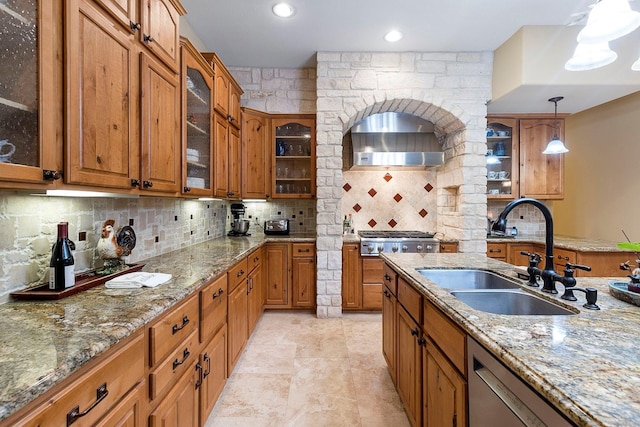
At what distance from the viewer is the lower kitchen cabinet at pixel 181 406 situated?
3.68ft

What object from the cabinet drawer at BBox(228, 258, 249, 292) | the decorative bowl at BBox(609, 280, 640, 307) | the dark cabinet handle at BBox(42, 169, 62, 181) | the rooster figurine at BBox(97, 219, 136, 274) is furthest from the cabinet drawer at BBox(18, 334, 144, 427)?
the decorative bowl at BBox(609, 280, 640, 307)

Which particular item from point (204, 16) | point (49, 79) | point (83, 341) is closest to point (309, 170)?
point (204, 16)

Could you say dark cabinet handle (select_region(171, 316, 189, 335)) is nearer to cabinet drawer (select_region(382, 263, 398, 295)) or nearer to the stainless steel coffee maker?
cabinet drawer (select_region(382, 263, 398, 295))

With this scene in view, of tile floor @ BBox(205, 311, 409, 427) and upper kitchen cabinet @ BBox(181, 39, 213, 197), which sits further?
upper kitchen cabinet @ BBox(181, 39, 213, 197)

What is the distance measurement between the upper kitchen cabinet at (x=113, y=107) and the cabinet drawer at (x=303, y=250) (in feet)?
6.16

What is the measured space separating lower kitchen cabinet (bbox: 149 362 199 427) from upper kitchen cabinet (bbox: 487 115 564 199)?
3.87m

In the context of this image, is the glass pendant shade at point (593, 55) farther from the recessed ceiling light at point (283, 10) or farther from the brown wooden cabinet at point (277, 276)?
the brown wooden cabinet at point (277, 276)

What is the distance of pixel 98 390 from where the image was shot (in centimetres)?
80

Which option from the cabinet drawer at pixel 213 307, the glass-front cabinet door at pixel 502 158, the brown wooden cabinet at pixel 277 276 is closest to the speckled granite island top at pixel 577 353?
the cabinet drawer at pixel 213 307

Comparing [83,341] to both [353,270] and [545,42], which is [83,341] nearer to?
[353,270]

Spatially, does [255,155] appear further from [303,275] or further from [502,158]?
[502,158]

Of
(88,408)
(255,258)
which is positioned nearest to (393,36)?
(255,258)

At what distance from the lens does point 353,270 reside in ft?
11.3

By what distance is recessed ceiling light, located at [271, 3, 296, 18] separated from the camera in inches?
98.8
